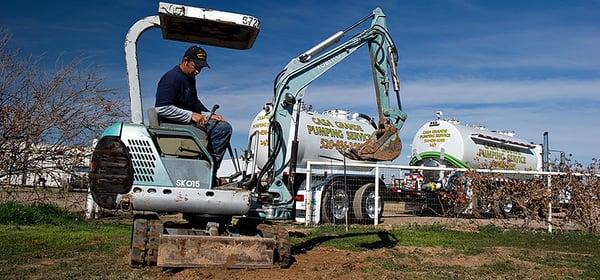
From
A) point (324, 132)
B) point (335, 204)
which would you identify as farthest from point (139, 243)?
point (324, 132)

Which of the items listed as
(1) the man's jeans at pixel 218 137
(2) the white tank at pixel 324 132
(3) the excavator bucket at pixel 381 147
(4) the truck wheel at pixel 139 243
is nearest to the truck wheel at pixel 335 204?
(2) the white tank at pixel 324 132

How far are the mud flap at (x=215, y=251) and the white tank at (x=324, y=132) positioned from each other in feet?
26.8

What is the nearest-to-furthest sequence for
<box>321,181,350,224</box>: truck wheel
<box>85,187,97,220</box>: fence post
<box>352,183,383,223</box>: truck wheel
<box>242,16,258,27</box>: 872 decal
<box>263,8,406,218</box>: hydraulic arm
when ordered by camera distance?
<box>242,16,258,27</box>: 872 decal → <box>263,8,406,218</box>: hydraulic arm → <box>85,187,97,220</box>: fence post → <box>321,181,350,224</box>: truck wheel → <box>352,183,383,223</box>: truck wheel

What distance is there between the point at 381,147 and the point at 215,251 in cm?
303

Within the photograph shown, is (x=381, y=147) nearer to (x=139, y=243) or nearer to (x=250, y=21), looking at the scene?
(x=250, y=21)

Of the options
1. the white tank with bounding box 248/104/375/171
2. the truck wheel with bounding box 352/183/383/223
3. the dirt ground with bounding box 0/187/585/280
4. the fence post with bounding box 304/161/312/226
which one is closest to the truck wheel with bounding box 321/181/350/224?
the truck wheel with bounding box 352/183/383/223

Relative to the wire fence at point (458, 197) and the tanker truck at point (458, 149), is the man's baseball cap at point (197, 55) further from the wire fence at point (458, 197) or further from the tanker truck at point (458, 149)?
the tanker truck at point (458, 149)

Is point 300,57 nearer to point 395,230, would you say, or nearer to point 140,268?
point 140,268

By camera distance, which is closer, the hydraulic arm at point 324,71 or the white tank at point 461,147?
the hydraulic arm at point 324,71

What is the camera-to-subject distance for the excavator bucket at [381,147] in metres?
8.76

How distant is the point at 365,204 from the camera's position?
16.1 m

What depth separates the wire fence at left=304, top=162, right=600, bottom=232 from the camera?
1485cm

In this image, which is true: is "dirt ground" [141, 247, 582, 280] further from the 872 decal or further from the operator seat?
the 872 decal

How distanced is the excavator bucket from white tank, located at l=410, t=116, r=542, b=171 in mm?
12775
